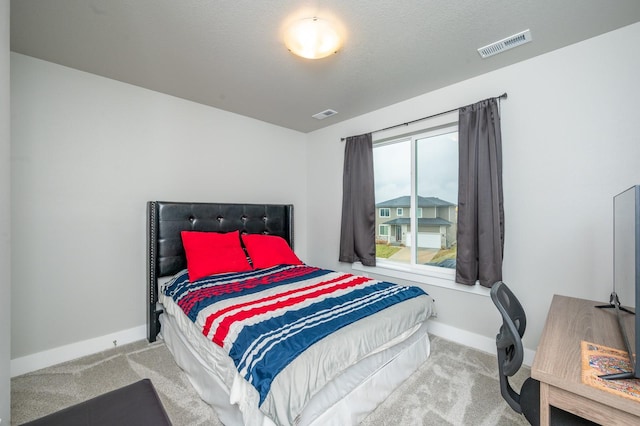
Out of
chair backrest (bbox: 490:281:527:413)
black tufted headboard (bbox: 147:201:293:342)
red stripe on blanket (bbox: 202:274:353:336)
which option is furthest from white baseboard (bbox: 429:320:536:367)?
black tufted headboard (bbox: 147:201:293:342)

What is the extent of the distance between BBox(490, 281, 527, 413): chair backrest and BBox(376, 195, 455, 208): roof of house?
59.9 inches

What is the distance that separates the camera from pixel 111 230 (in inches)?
103

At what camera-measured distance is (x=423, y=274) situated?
3.00 metres

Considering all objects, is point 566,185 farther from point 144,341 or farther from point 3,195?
point 144,341

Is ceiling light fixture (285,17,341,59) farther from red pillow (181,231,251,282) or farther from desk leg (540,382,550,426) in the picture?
desk leg (540,382,550,426)

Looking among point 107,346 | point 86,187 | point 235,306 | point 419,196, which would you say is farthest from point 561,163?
point 107,346

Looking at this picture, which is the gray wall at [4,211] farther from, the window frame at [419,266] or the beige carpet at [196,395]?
the window frame at [419,266]

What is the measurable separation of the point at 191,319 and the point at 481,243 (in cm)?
253

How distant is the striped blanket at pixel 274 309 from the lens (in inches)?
55.3

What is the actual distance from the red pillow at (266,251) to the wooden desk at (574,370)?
244 centimetres

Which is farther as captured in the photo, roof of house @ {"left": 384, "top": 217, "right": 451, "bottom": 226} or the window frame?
roof of house @ {"left": 384, "top": 217, "right": 451, "bottom": 226}

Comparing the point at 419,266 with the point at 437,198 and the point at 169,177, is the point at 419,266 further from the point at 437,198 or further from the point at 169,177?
the point at 169,177

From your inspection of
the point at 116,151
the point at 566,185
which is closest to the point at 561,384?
the point at 566,185

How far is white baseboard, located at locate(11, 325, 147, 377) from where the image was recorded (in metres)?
2.17
